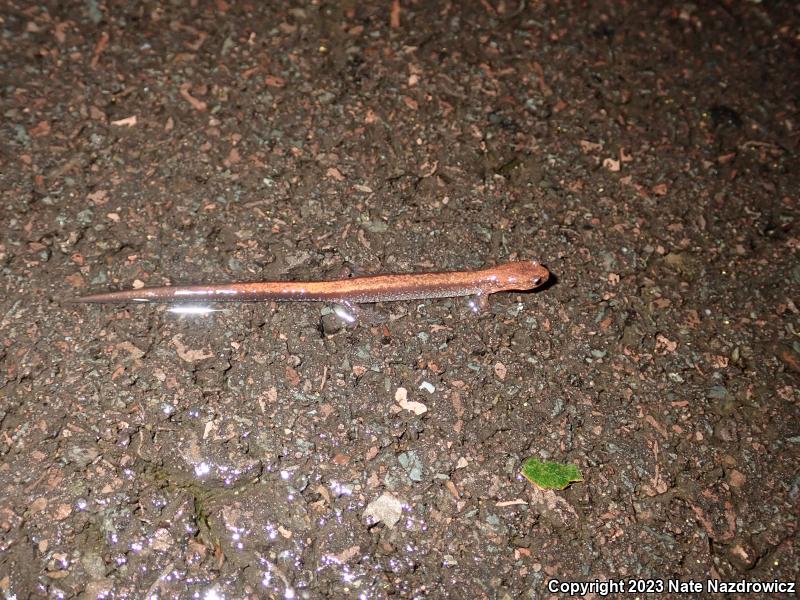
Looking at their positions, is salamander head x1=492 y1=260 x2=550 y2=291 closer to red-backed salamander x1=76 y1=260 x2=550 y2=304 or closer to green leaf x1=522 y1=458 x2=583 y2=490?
red-backed salamander x1=76 y1=260 x2=550 y2=304

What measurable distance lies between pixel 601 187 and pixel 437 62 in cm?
145

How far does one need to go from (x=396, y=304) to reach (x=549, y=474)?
3.87ft

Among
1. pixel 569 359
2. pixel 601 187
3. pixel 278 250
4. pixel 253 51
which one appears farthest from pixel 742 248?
pixel 253 51

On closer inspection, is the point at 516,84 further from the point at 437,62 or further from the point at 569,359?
the point at 569,359

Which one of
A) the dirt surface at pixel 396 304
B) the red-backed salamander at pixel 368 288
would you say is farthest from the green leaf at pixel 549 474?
the red-backed salamander at pixel 368 288

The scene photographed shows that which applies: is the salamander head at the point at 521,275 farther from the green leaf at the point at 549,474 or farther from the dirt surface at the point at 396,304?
the green leaf at the point at 549,474

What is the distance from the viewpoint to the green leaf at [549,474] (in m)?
2.67

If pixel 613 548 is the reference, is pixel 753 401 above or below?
above

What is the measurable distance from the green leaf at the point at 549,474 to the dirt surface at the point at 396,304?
0.04m

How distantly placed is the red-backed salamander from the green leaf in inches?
36.8

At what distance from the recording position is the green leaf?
2666mm

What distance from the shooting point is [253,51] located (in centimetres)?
383

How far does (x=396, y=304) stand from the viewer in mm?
3121

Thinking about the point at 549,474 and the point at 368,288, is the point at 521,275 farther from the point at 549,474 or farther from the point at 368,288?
the point at 549,474
